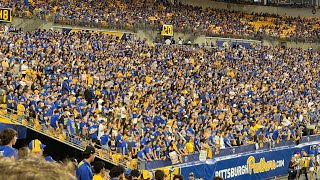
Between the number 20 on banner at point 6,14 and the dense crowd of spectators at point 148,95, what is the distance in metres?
4.47

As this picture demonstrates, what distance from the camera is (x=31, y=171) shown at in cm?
141

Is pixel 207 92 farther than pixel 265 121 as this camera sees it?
Yes

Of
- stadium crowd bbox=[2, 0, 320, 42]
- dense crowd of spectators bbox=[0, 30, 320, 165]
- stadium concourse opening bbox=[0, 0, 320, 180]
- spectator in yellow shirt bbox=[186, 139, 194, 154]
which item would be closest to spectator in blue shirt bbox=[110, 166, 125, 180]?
stadium concourse opening bbox=[0, 0, 320, 180]

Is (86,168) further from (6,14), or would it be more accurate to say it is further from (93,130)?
(6,14)

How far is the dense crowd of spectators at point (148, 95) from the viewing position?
15.8 meters

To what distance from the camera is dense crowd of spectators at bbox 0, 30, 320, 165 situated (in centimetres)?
1581

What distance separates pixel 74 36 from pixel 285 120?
40.4 ft

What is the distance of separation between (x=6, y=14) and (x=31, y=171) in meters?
30.9

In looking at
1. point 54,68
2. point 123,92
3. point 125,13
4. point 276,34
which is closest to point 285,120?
point 123,92

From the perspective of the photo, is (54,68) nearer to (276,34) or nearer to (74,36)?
(74,36)

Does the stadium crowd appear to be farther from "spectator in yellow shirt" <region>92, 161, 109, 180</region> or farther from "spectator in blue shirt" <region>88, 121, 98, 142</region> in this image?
"spectator in yellow shirt" <region>92, 161, 109, 180</region>

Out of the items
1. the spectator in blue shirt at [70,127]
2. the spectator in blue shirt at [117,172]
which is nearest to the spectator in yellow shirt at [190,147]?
the spectator in blue shirt at [70,127]

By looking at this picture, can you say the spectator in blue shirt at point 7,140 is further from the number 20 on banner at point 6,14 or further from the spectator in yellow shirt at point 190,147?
the number 20 on banner at point 6,14

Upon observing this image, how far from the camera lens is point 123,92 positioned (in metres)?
21.2
